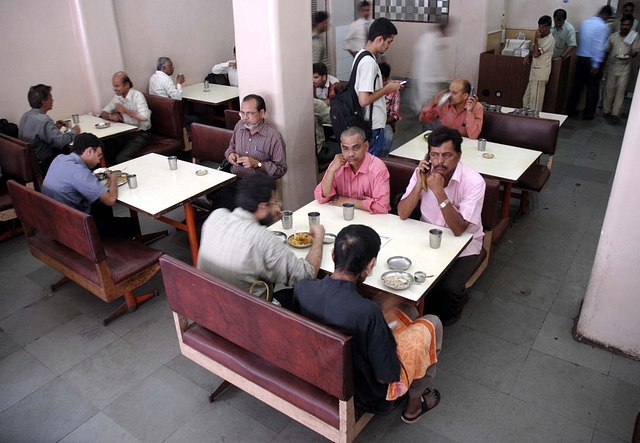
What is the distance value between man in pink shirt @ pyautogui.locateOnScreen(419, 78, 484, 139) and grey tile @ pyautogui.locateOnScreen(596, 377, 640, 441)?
102 inches

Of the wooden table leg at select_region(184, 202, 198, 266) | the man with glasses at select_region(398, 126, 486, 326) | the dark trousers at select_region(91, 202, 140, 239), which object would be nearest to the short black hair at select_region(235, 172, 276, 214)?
the man with glasses at select_region(398, 126, 486, 326)

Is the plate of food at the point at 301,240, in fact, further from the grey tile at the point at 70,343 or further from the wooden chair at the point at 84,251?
the grey tile at the point at 70,343

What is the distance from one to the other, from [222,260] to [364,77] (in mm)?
2458

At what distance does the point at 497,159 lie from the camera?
443cm

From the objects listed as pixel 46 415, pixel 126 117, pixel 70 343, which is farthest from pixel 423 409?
pixel 126 117

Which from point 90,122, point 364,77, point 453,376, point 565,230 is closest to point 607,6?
point 565,230

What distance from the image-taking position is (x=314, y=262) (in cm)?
291

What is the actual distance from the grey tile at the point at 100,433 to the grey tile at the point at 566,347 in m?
2.64

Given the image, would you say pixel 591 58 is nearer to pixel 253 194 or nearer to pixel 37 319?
pixel 253 194

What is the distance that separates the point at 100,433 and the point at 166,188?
1.89 metres

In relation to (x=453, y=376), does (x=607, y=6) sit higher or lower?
higher

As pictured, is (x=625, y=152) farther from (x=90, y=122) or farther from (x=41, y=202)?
(x=90, y=122)

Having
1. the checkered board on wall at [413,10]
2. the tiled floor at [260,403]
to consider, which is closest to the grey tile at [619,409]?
the tiled floor at [260,403]

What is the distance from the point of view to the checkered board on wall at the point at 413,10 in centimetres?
891
